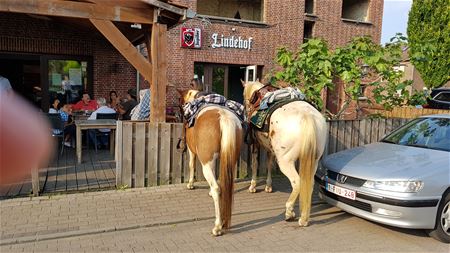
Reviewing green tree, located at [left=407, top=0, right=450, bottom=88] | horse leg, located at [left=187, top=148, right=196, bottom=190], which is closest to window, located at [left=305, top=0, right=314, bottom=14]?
green tree, located at [left=407, top=0, right=450, bottom=88]

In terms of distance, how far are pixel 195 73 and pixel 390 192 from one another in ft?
39.4

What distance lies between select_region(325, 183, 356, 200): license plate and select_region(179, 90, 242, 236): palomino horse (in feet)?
5.05

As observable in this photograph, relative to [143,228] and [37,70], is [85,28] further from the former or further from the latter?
[143,228]

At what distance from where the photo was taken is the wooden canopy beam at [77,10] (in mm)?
5871

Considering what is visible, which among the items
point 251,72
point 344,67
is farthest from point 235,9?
point 344,67

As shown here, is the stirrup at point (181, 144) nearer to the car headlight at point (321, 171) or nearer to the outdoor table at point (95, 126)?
the car headlight at point (321, 171)

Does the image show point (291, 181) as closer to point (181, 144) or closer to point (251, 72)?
point (181, 144)

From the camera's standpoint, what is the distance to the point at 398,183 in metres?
4.61

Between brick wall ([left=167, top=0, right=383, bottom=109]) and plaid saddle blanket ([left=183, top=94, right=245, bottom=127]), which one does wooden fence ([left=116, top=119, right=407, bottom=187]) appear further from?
brick wall ([left=167, top=0, right=383, bottom=109])

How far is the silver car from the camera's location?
4527mm

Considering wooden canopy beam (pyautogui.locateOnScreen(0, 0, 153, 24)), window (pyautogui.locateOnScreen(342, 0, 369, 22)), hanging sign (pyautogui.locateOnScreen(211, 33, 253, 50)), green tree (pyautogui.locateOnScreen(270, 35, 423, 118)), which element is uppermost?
window (pyautogui.locateOnScreen(342, 0, 369, 22))

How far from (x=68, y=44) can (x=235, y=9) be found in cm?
899

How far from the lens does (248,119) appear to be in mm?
6652

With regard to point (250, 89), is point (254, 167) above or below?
below
